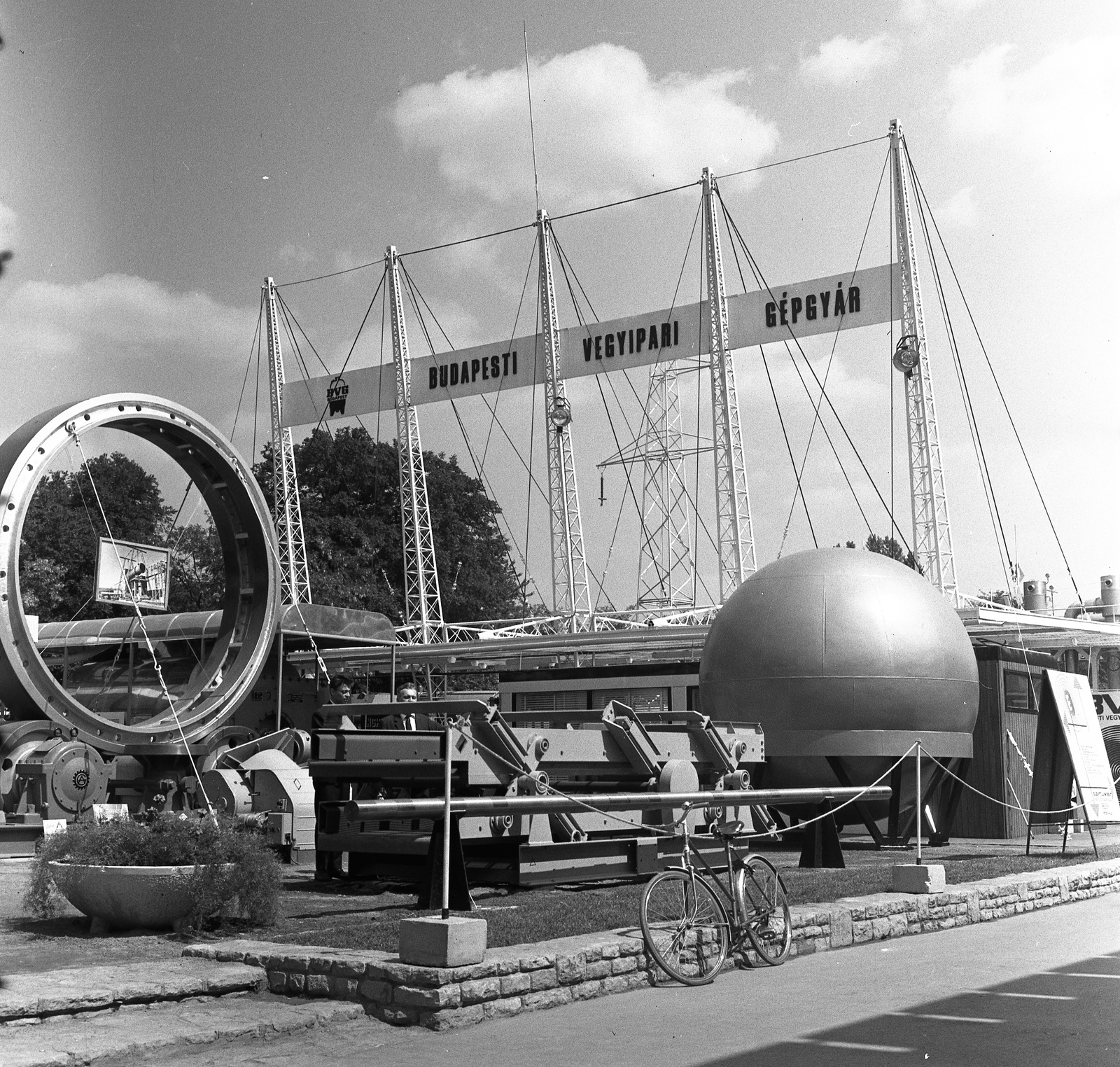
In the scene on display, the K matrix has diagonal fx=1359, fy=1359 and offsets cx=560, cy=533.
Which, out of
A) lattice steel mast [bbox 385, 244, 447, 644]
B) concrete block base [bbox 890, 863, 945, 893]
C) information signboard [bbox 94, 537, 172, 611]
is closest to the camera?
concrete block base [bbox 890, 863, 945, 893]

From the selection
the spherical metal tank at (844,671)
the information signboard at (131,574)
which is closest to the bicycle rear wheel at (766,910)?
the spherical metal tank at (844,671)

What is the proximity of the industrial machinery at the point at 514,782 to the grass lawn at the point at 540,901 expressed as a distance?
0.97 ft

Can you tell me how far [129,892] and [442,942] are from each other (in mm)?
3662

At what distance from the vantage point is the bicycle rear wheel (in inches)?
363

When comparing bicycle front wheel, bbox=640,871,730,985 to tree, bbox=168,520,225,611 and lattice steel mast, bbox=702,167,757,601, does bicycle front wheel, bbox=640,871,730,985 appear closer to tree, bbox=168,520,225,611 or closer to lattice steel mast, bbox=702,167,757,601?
lattice steel mast, bbox=702,167,757,601

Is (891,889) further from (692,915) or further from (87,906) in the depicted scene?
(87,906)

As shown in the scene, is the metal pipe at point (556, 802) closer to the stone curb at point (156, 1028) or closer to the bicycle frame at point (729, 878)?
the bicycle frame at point (729, 878)

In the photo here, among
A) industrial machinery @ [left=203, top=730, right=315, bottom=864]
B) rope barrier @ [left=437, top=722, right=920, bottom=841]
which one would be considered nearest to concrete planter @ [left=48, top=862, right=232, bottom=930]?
rope barrier @ [left=437, top=722, right=920, bottom=841]

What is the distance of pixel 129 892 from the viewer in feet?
33.7

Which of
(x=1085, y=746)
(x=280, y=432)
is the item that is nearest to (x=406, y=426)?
(x=280, y=432)

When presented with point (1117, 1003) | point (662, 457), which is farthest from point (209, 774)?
point (662, 457)

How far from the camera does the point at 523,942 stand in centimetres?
920

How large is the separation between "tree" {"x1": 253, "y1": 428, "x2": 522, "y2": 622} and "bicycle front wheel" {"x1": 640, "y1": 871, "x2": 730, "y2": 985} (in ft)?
174

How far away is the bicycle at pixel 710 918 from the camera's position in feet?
28.6
